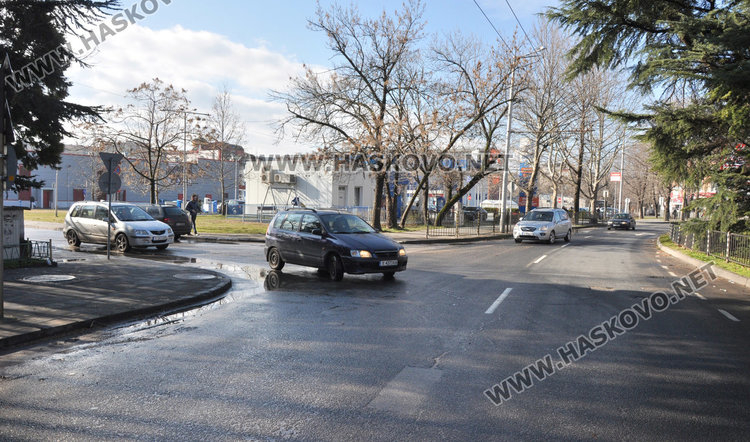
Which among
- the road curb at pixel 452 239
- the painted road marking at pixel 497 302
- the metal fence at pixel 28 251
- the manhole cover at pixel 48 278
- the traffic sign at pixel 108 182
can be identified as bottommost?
the painted road marking at pixel 497 302

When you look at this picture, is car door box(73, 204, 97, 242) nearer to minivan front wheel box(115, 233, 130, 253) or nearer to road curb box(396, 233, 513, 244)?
minivan front wheel box(115, 233, 130, 253)

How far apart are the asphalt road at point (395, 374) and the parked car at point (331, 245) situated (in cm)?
163

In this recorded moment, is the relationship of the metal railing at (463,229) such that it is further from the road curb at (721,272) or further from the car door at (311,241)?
the car door at (311,241)

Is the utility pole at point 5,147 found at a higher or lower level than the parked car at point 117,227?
higher

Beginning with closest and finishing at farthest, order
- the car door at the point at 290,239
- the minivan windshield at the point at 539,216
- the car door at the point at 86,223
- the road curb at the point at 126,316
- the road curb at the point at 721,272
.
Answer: the road curb at the point at 126,316
the car door at the point at 290,239
the road curb at the point at 721,272
the car door at the point at 86,223
the minivan windshield at the point at 539,216

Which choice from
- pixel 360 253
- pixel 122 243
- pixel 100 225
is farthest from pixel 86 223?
pixel 360 253

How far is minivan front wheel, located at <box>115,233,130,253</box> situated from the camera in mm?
16375

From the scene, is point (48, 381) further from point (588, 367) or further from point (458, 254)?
point (458, 254)

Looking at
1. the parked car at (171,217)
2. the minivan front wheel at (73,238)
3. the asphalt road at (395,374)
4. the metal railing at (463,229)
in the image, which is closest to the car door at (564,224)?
the metal railing at (463,229)

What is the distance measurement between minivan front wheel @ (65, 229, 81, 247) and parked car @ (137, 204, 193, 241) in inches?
132

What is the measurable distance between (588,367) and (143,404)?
428 cm

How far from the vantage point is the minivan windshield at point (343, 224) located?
11.5m

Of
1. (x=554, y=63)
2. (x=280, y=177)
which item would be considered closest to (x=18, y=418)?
(x=554, y=63)

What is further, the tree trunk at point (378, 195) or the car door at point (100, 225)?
the tree trunk at point (378, 195)
